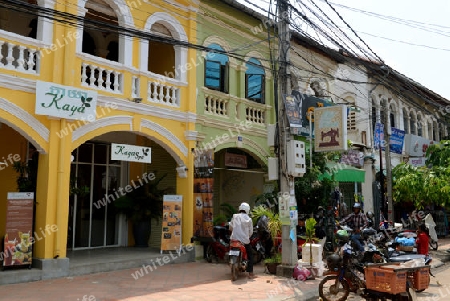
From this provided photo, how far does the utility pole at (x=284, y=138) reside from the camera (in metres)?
9.06

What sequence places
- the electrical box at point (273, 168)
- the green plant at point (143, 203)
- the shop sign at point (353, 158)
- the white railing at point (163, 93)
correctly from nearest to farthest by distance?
the electrical box at point (273, 168)
the white railing at point (163, 93)
the green plant at point (143, 203)
the shop sign at point (353, 158)

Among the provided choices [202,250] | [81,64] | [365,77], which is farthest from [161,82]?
[365,77]

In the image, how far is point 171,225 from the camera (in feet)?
35.6

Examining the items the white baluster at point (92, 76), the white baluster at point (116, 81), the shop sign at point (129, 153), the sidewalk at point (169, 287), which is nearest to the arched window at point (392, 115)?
the sidewalk at point (169, 287)

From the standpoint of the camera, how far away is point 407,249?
9258 millimetres

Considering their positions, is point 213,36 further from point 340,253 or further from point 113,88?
point 340,253

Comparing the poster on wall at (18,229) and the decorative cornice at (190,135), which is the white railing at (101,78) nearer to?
the decorative cornice at (190,135)

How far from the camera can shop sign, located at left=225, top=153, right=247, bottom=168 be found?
46.4 ft

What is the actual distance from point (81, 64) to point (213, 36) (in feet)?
14.2

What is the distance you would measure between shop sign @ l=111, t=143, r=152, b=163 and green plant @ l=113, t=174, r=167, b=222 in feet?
5.84

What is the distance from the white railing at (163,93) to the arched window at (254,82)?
2938 millimetres

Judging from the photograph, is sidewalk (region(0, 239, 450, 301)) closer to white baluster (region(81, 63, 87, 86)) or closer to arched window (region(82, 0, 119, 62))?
white baluster (region(81, 63, 87, 86))

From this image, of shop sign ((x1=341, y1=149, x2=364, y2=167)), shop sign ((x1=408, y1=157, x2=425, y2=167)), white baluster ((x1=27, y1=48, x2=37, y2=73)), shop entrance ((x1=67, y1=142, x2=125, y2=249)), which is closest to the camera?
white baluster ((x1=27, y1=48, x2=37, y2=73))

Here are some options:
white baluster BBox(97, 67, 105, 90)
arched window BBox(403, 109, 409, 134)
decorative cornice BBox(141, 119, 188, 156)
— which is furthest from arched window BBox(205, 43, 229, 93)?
arched window BBox(403, 109, 409, 134)
